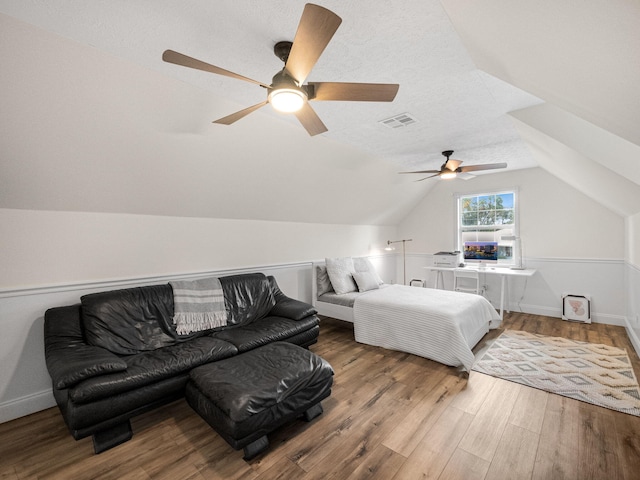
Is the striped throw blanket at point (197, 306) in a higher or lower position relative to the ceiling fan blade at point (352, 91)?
lower

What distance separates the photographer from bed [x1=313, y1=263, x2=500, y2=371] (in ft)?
9.77

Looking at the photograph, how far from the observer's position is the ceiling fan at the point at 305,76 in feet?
4.14

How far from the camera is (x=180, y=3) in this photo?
146 centimetres

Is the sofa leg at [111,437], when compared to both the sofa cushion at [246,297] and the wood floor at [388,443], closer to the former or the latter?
the wood floor at [388,443]

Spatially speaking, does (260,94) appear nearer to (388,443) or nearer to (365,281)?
(388,443)

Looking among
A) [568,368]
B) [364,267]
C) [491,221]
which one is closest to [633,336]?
[568,368]

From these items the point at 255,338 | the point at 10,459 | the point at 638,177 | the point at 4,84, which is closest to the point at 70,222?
the point at 4,84

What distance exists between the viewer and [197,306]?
2963mm

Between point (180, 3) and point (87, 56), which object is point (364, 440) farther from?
point (87, 56)

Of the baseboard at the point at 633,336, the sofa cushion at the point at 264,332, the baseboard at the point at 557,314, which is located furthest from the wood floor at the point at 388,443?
the baseboard at the point at 557,314

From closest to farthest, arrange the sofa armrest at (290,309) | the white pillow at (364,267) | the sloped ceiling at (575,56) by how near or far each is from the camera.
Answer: the sloped ceiling at (575,56)
the sofa armrest at (290,309)
the white pillow at (364,267)

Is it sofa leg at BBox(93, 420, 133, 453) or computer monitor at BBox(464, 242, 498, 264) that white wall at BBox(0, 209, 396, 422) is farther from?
computer monitor at BBox(464, 242, 498, 264)

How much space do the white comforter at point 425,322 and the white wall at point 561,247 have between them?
172cm

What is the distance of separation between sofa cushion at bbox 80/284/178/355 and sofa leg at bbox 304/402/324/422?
1.46 meters
